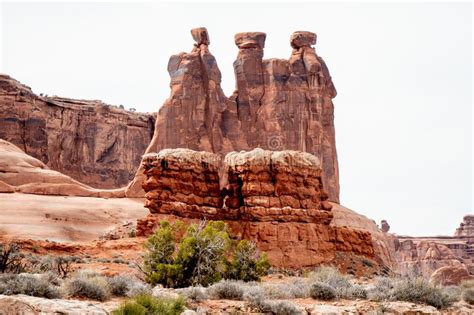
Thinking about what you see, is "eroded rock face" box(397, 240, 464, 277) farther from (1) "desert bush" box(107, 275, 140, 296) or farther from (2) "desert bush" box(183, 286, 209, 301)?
(1) "desert bush" box(107, 275, 140, 296)

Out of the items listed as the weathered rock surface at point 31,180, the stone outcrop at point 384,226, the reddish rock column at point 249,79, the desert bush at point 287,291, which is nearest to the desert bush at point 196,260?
the desert bush at point 287,291

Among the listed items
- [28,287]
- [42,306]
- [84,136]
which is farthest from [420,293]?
[84,136]

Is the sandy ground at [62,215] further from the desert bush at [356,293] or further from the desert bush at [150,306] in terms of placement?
the desert bush at [150,306]

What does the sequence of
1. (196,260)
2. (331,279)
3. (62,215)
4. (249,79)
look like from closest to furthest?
(331,279) → (196,260) → (62,215) → (249,79)

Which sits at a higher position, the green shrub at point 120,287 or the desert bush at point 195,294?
the green shrub at point 120,287

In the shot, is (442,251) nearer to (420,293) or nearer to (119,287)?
(420,293)

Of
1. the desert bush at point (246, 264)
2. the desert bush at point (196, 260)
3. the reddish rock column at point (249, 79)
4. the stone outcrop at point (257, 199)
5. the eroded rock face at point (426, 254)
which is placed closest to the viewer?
the desert bush at point (196, 260)

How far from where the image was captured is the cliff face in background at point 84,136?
77.2 meters

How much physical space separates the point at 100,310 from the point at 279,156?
758 inches

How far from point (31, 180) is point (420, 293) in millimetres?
41749

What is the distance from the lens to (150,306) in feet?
62.7

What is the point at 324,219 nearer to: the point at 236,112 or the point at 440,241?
the point at 236,112

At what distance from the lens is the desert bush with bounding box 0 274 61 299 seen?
19.1 meters

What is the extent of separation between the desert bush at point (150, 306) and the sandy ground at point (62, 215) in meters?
30.2
